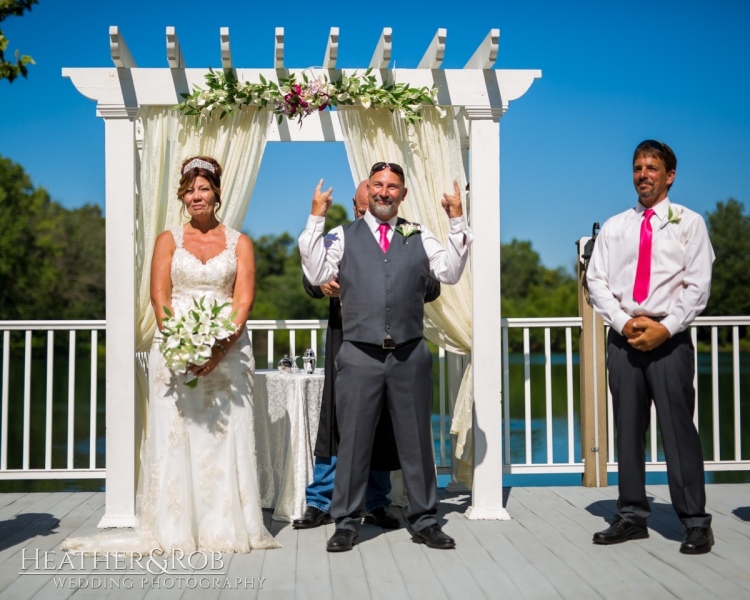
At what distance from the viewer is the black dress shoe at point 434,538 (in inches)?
153

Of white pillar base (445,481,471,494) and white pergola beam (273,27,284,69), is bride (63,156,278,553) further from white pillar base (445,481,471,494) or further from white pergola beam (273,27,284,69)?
white pillar base (445,481,471,494)

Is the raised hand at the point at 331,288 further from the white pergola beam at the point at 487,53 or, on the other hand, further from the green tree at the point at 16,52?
the green tree at the point at 16,52

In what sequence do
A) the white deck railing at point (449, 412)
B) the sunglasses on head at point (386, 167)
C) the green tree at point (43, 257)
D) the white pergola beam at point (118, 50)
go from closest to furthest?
the sunglasses on head at point (386, 167) → the white pergola beam at point (118, 50) → the white deck railing at point (449, 412) → the green tree at point (43, 257)

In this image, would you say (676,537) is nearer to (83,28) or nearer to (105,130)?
(105,130)

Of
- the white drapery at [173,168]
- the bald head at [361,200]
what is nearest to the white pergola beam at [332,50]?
the white drapery at [173,168]

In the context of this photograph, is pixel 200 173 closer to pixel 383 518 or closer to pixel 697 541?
pixel 383 518

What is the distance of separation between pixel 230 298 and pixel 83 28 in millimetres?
12964

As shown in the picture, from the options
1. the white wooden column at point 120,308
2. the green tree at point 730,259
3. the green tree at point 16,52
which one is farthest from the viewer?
the green tree at point 730,259

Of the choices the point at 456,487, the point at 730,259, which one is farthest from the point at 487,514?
the point at 730,259

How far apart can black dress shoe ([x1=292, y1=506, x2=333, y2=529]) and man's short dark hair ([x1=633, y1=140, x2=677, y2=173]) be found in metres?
2.29

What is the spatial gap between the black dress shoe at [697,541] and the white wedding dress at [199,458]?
5.90 feet

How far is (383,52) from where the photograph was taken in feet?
14.4

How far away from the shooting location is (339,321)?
445cm

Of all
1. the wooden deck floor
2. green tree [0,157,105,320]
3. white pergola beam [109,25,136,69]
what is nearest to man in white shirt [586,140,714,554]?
the wooden deck floor
